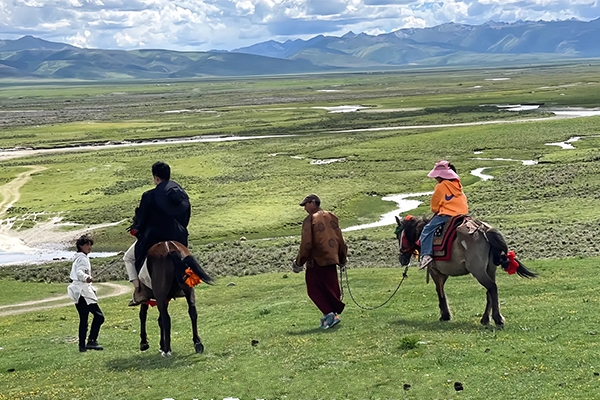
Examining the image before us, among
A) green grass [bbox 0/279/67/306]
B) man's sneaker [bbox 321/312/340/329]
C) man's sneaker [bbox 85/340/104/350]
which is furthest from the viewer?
green grass [bbox 0/279/67/306]

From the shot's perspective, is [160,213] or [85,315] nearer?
[160,213]

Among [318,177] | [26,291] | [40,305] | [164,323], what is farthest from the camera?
[318,177]

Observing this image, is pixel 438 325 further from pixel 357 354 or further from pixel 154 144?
pixel 154 144

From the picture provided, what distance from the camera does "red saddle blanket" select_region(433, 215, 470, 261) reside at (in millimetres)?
16141

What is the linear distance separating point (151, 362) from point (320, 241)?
464 centimetres

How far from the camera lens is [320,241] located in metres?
16.6

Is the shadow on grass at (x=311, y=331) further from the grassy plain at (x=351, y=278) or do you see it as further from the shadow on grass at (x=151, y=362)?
the shadow on grass at (x=151, y=362)

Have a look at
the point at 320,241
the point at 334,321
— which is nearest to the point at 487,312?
the point at 334,321

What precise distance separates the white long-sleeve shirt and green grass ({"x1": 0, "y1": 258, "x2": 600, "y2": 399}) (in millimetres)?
1476

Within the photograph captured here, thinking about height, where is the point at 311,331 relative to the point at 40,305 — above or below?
above

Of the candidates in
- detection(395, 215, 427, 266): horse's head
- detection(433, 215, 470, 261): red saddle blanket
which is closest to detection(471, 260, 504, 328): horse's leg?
detection(433, 215, 470, 261): red saddle blanket

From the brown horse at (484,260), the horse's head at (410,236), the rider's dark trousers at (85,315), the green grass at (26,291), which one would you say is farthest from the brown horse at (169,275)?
the green grass at (26,291)

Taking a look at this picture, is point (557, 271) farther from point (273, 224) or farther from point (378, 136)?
point (378, 136)

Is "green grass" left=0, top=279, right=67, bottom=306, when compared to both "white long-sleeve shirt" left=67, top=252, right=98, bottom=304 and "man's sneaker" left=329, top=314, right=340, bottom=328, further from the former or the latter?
"man's sneaker" left=329, top=314, right=340, bottom=328
